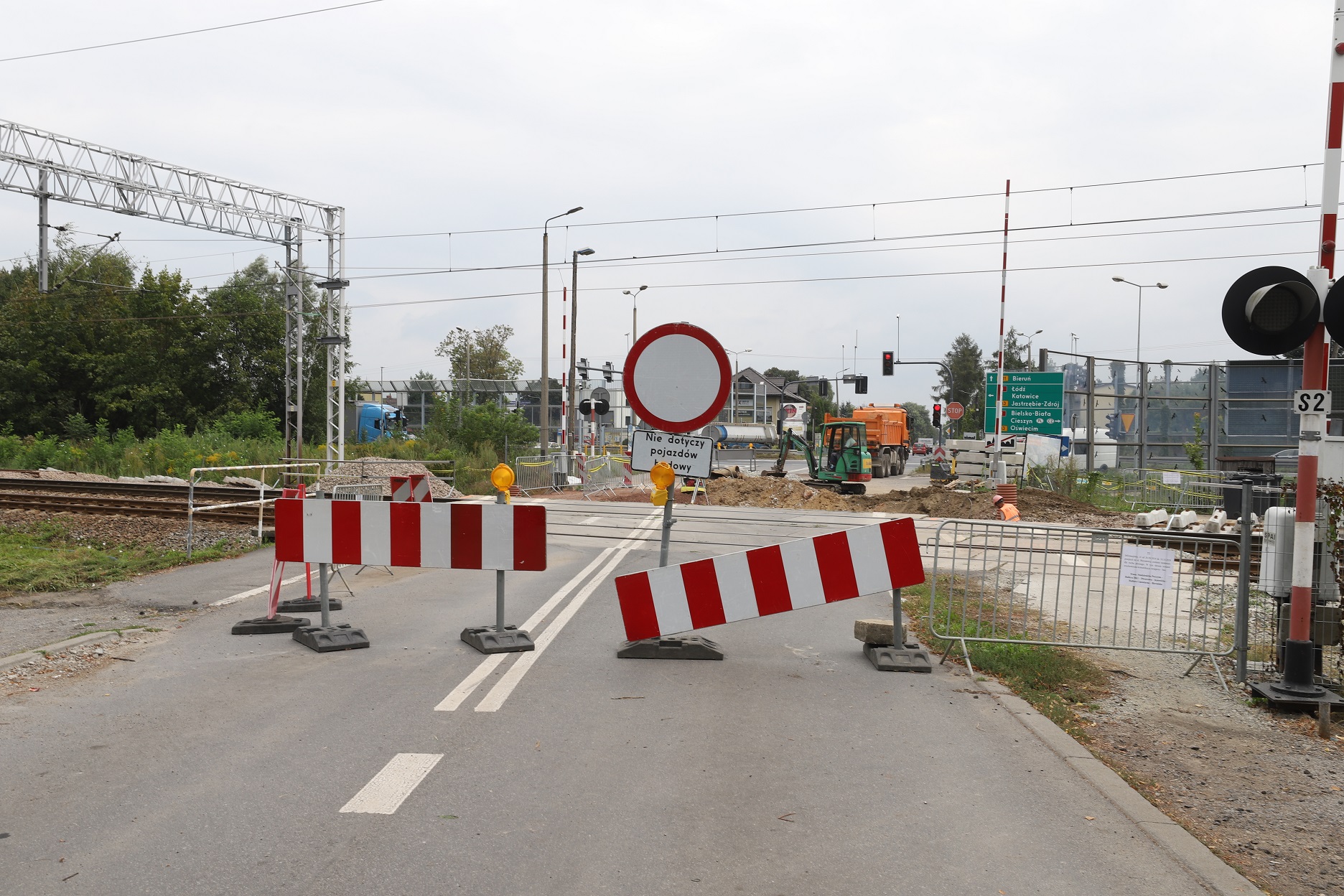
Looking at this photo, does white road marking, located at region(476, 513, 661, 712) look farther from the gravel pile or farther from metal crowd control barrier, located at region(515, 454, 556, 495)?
metal crowd control barrier, located at region(515, 454, 556, 495)

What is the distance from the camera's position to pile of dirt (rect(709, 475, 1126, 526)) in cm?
2455

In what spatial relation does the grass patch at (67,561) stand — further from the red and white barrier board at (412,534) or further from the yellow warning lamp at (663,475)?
the yellow warning lamp at (663,475)

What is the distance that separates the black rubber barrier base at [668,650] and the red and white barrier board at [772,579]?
9 cm

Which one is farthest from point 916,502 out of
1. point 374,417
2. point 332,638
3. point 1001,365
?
point 374,417

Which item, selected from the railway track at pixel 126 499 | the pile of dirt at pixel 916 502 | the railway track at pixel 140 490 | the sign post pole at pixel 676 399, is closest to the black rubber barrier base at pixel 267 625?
the sign post pole at pixel 676 399

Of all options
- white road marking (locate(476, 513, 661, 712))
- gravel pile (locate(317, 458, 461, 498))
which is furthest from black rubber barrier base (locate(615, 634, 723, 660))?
gravel pile (locate(317, 458, 461, 498))

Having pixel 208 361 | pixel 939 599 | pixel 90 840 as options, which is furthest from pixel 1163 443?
pixel 208 361

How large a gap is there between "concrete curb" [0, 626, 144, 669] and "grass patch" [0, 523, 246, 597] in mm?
3259

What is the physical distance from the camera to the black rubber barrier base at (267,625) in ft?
26.7

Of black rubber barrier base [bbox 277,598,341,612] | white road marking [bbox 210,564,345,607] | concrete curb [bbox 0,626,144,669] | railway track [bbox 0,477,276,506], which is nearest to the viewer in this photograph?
concrete curb [bbox 0,626,144,669]

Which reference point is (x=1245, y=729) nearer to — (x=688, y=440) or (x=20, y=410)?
(x=688, y=440)

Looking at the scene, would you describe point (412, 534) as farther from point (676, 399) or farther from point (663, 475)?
point (676, 399)

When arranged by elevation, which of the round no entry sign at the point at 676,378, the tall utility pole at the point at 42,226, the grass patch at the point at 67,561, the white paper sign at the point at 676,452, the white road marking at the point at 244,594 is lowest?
the grass patch at the point at 67,561

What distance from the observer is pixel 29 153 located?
2647 centimetres
